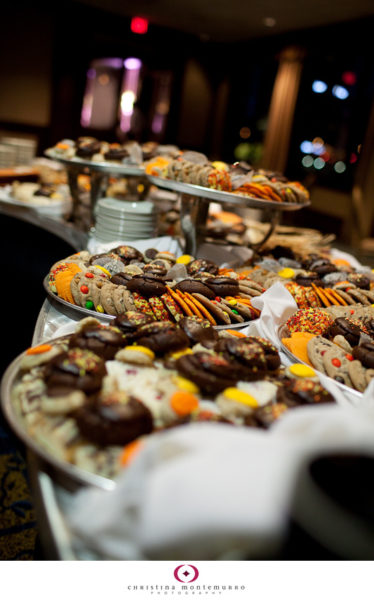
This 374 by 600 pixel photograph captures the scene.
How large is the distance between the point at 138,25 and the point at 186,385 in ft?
32.3

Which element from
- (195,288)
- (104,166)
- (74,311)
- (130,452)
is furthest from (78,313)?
(104,166)

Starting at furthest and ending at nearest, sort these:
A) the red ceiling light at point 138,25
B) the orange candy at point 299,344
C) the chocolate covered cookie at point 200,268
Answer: the red ceiling light at point 138,25
the chocolate covered cookie at point 200,268
the orange candy at point 299,344

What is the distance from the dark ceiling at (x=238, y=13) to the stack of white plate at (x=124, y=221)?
5.33 meters

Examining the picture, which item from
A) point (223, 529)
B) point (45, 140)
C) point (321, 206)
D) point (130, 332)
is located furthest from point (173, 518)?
point (45, 140)

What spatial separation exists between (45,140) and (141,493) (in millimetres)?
9259

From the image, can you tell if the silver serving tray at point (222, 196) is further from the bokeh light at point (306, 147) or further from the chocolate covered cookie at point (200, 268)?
the bokeh light at point (306, 147)

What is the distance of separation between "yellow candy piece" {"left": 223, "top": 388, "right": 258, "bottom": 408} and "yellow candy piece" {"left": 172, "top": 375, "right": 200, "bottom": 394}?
7 cm

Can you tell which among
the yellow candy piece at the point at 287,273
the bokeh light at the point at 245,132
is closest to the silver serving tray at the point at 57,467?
the yellow candy piece at the point at 287,273

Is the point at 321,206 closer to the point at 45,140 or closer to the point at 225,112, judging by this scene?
the point at 225,112

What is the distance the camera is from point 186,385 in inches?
41.9

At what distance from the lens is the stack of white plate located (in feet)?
8.52

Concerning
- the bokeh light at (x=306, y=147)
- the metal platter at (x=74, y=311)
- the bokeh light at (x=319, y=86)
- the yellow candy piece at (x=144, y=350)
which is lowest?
the metal platter at (x=74, y=311)

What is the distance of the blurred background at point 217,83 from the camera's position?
24.7 feet
